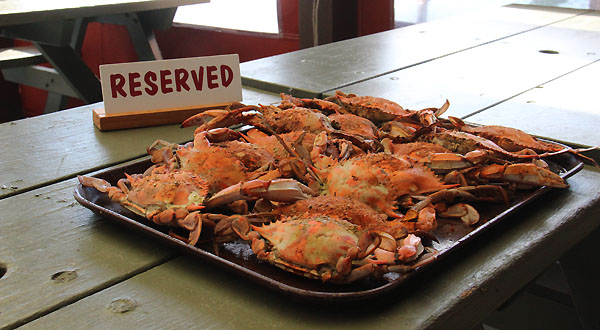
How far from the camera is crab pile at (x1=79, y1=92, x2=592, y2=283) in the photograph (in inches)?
30.9

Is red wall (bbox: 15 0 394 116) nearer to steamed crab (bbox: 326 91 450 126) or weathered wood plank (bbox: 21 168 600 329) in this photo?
steamed crab (bbox: 326 91 450 126)

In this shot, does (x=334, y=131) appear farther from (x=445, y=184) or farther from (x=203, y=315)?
(x=203, y=315)

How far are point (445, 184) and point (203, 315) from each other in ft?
1.50

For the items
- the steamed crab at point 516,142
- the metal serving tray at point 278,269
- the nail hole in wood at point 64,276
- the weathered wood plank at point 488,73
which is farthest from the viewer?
the weathered wood plank at point 488,73

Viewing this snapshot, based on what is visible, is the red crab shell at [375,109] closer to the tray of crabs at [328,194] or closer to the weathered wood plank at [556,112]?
the tray of crabs at [328,194]

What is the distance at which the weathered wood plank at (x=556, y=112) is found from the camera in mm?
1441

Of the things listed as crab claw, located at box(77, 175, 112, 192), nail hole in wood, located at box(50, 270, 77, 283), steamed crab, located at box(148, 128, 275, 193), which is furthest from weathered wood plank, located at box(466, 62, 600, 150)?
nail hole in wood, located at box(50, 270, 77, 283)

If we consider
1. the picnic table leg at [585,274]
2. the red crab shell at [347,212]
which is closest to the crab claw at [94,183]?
the red crab shell at [347,212]

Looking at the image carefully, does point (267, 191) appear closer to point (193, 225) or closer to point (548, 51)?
point (193, 225)

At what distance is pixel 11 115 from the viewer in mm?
5469

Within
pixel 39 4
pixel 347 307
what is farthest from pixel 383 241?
pixel 39 4

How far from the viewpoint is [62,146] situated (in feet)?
4.73

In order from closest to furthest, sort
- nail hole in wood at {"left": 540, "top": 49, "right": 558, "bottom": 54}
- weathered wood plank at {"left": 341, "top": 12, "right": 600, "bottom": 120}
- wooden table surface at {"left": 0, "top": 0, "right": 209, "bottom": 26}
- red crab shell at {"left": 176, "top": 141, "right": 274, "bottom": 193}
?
red crab shell at {"left": 176, "top": 141, "right": 274, "bottom": 193}
weathered wood plank at {"left": 341, "top": 12, "right": 600, "bottom": 120}
nail hole in wood at {"left": 540, "top": 49, "right": 558, "bottom": 54}
wooden table surface at {"left": 0, "top": 0, "right": 209, "bottom": 26}

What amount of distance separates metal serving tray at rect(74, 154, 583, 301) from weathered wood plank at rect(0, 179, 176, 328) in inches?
→ 1.3
